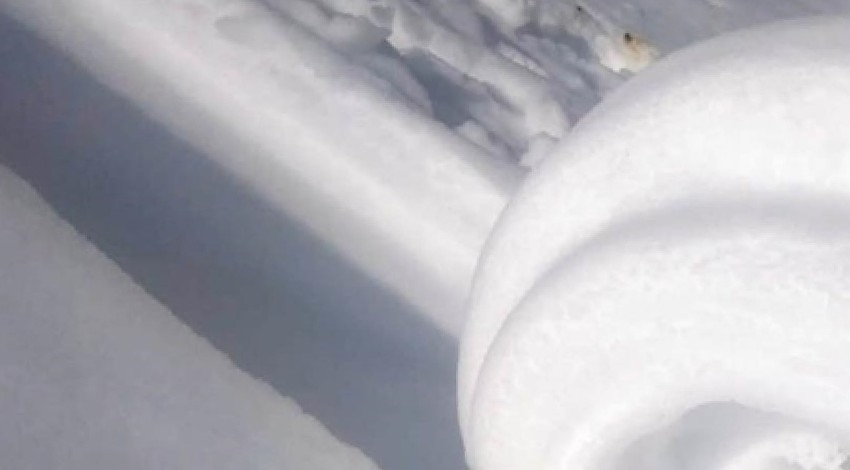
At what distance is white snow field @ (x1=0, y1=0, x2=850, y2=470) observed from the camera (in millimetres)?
663

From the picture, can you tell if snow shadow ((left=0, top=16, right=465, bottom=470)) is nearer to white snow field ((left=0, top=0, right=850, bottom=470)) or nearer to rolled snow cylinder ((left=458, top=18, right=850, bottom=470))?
white snow field ((left=0, top=0, right=850, bottom=470))

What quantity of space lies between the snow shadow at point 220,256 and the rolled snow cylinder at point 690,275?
0.50 ft

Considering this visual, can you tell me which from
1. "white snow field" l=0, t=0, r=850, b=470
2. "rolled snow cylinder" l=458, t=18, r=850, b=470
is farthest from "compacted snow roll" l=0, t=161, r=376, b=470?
"rolled snow cylinder" l=458, t=18, r=850, b=470

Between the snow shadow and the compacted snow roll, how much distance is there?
20 millimetres

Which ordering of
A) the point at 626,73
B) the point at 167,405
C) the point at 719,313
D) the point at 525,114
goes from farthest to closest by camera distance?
the point at 626,73 → the point at 525,114 → the point at 167,405 → the point at 719,313

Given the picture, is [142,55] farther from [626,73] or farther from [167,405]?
[626,73]

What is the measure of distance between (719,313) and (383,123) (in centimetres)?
29

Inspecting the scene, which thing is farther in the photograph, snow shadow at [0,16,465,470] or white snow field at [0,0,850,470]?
snow shadow at [0,16,465,470]

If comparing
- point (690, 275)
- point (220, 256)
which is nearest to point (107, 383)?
point (220, 256)

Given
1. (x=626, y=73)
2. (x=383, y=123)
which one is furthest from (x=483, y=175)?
(x=626, y=73)

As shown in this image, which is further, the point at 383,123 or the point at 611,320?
the point at 383,123

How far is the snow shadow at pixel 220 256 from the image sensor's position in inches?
34.8

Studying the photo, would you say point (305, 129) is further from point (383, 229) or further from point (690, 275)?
point (690, 275)

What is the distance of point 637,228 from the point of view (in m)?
0.66
